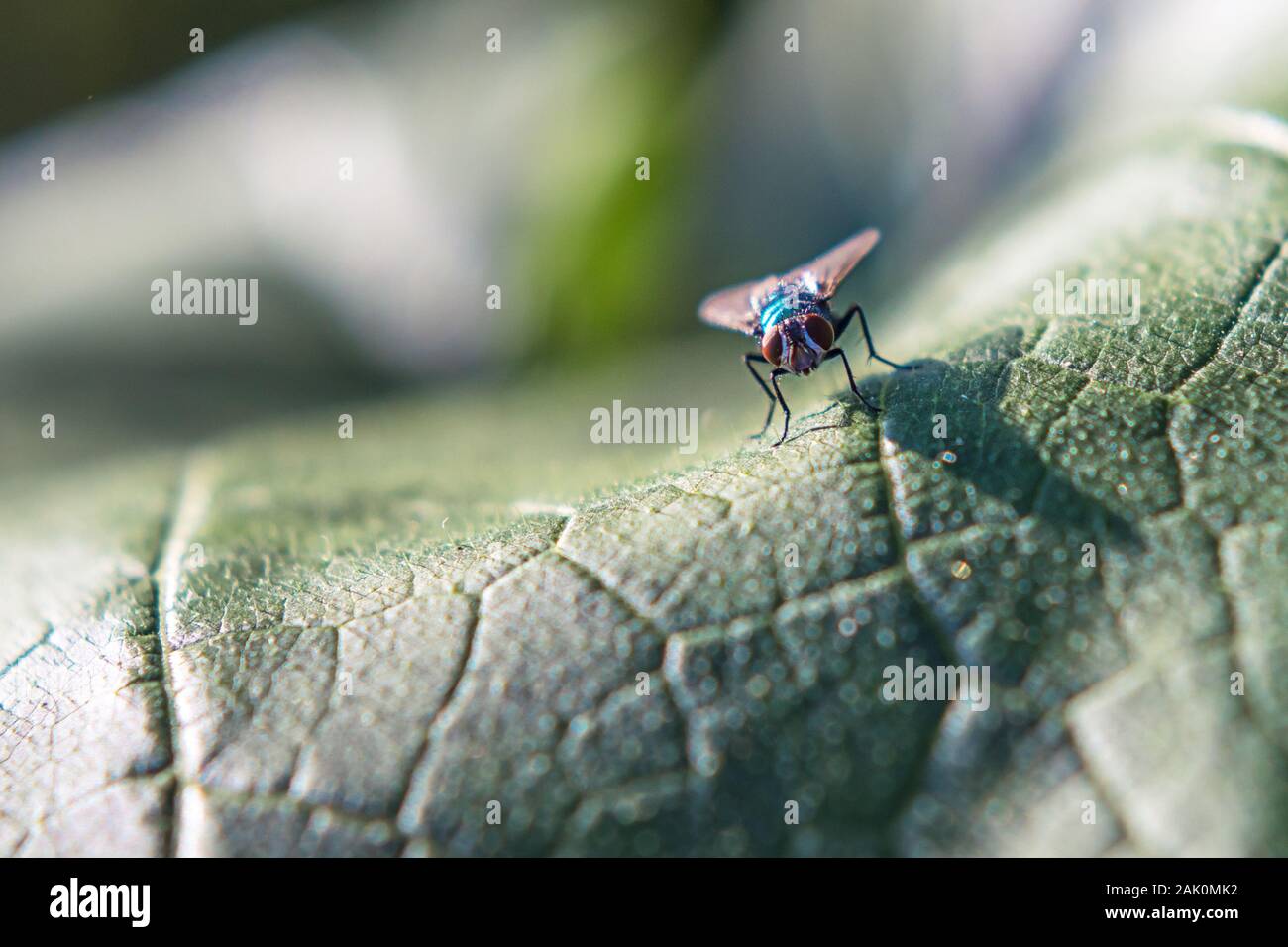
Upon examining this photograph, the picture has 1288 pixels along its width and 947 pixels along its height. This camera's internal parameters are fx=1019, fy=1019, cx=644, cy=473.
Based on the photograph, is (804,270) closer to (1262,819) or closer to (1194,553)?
(1194,553)

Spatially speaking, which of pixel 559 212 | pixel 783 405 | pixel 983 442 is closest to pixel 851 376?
pixel 783 405

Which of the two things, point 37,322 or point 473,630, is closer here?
point 473,630

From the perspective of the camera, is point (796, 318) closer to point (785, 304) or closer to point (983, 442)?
point (785, 304)

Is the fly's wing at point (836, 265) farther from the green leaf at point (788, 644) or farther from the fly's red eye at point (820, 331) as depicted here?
the green leaf at point (788, 644)

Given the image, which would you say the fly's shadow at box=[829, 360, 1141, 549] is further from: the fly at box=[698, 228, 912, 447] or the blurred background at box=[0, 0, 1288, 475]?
the blurred background at box=[0, 0, 1288, 475]

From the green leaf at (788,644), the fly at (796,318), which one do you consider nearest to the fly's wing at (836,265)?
the fly at (796,318)

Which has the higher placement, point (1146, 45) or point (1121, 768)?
point (1146, 45)

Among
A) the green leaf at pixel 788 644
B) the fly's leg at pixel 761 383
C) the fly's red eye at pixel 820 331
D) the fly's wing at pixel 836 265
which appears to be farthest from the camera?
the fly's wing at pixel 836 265
